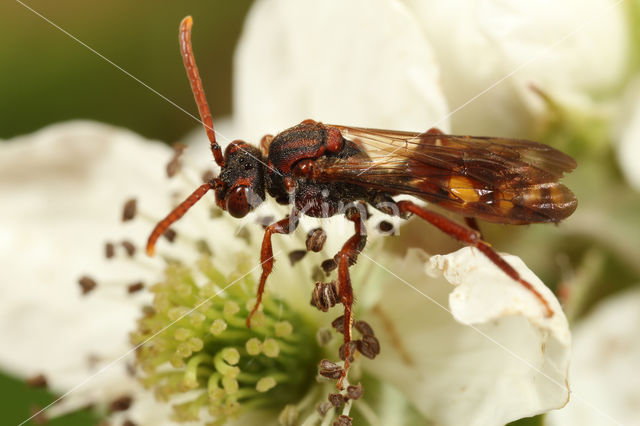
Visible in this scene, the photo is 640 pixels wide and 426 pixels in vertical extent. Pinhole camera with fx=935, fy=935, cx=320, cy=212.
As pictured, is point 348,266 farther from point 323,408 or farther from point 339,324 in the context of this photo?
point 323,408

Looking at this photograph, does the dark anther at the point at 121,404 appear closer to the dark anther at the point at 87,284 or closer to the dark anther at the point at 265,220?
the dark anther at the point at 87,284

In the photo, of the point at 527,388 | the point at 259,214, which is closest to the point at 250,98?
the point at 259,214

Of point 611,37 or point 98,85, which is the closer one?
point 611,37

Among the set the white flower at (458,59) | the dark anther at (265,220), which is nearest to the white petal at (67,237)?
the dark anther at (265,220)

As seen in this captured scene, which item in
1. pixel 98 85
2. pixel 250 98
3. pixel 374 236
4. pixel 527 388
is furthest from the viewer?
pixel 98 85

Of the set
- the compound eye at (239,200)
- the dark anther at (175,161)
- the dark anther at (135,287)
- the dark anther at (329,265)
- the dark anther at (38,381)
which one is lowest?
the dark anther at (38,381)

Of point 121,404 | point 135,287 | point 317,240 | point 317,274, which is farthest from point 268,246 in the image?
point 121,404

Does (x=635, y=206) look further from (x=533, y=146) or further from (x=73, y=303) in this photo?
(x=73, y=303)
